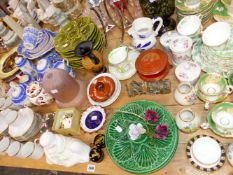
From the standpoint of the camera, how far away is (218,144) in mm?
1018

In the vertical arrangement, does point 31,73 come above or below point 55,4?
below

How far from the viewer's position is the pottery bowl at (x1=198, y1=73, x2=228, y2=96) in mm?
1093

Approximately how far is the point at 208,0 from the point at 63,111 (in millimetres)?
822

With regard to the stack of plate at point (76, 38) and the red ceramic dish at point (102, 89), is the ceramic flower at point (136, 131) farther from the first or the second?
the stack of plate at point (76, 38)

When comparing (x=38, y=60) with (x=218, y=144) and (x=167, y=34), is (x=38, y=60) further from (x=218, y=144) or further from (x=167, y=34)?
(x=218, y=144)

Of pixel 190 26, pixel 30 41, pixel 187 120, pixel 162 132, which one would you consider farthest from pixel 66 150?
pixel 190 26

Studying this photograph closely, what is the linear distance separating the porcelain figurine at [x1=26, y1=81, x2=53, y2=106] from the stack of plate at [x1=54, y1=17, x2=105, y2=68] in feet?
0.65

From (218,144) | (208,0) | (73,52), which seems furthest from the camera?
(73,52)

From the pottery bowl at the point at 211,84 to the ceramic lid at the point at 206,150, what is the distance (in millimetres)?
181

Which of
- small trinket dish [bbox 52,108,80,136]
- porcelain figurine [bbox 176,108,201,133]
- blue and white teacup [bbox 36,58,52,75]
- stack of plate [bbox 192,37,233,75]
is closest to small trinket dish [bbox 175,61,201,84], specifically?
stack of plate [bbox 192,37,233,75]

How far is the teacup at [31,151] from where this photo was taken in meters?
1.31

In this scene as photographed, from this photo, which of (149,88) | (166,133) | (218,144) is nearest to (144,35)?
(149,88)

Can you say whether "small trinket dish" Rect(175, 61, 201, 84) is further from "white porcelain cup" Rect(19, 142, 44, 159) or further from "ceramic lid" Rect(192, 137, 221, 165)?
"white porcelain cup" Rect(19, 142, 44, 159)

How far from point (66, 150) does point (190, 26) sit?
0.74 m
